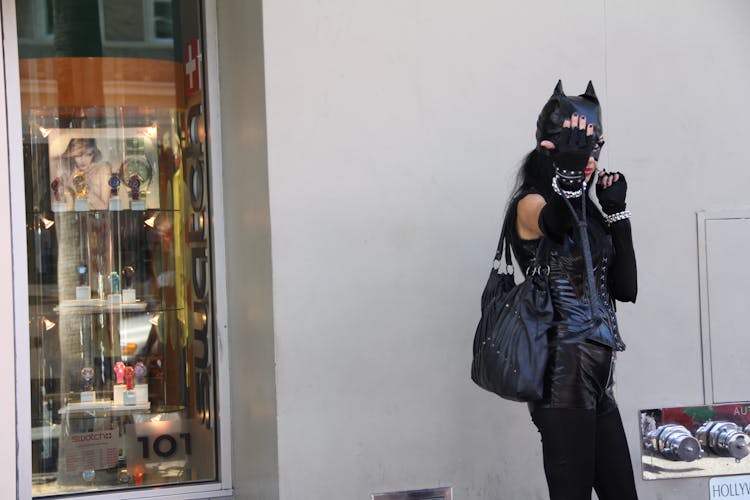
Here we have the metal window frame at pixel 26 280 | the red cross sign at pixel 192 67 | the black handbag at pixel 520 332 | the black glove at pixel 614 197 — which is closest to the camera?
the black handbag at pixel 520 332

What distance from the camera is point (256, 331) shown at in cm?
473

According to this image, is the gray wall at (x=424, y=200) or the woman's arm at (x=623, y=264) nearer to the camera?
the woman's arm at (x=623, y=264)

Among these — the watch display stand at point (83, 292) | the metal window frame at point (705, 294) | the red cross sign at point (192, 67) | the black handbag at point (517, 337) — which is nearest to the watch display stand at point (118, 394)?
the watch display stand at point (83, 292)

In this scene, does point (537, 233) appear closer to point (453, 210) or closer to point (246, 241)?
point (453, 210)

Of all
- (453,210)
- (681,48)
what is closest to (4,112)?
(453,210)

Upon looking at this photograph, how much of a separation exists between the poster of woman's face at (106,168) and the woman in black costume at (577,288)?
7.99 feet

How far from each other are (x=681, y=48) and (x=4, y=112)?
11.3 ft

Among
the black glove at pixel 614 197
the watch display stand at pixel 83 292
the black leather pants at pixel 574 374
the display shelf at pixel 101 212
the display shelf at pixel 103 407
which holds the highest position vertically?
the display shelf at pixel 101 212

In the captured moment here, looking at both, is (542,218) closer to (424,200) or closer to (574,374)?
(574,374)

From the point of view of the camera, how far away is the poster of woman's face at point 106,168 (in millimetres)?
5234

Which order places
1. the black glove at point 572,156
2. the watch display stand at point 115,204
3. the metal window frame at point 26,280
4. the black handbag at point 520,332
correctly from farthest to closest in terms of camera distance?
the watch display stand at point 115,204
the metal window frame at point 26,280
the black handbag at point 520,332
the black glove at point 572,156

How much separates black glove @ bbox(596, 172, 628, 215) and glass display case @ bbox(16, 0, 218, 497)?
2336mm

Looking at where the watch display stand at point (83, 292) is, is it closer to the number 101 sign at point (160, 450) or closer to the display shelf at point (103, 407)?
the display shelf at point (103, 407)

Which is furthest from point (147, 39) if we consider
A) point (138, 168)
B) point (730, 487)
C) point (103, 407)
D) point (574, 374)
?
point (730, 487)
